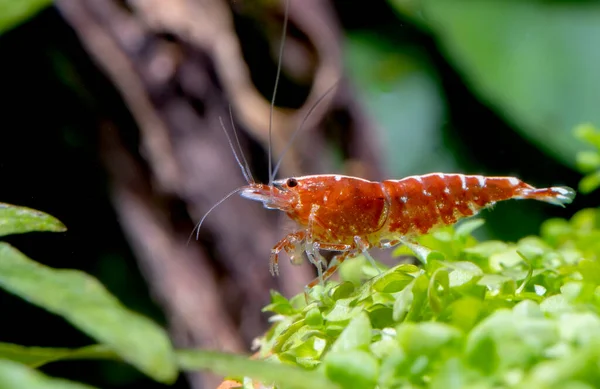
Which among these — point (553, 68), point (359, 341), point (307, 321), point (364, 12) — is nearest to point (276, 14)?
point (364, 12)

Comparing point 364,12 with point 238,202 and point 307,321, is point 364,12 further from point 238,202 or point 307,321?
point 307,321

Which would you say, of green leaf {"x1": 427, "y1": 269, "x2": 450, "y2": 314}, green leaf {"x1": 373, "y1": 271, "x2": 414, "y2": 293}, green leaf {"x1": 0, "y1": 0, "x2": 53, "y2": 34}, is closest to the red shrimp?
green leaf {"x1": 373, "y1": 271, "x2": 414, "y2": 293}

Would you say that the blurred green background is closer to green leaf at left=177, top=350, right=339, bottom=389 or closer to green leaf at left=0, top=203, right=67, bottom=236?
green leaf at left=0, top=203, right=67, bottom=236

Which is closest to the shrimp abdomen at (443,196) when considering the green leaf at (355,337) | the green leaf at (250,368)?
the green leaf at (355,337)

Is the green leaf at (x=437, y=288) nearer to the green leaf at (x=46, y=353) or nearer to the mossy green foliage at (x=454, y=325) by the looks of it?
the mossy green foliage at (x=454, y=325)

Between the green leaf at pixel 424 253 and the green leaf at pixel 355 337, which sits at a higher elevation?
the green leaf at pixel 355 337
